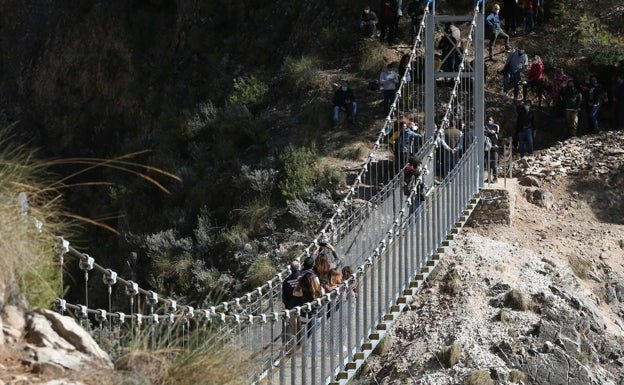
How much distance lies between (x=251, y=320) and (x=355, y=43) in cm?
1758

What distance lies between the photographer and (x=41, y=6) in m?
40.8

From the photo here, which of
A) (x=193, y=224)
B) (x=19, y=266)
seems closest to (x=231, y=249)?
(x=193, y=224)

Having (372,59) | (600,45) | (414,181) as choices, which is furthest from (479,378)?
(372,59)

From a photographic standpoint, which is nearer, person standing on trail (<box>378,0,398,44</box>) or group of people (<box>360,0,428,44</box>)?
group of people (<box>360,0,428,44</box>)

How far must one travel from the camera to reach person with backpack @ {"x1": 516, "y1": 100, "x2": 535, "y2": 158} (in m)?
27.8

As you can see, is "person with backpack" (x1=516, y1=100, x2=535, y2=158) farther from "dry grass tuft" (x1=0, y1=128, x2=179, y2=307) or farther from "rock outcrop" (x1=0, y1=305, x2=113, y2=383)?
"rock outcrop" (x1=0, y1=305, x2=113, y2=383)

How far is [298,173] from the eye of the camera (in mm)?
28609

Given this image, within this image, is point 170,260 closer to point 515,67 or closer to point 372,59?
point 372,59

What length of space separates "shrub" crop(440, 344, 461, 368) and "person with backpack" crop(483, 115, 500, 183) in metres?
3.64

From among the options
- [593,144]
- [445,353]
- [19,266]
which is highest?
[19,266]

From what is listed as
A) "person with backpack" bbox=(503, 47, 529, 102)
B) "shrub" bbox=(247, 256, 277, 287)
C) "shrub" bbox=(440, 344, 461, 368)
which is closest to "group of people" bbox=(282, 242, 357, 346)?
"shrub" bbox=(440, 344, 461, 368)

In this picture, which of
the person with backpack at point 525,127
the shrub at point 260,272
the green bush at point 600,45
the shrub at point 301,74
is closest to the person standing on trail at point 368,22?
the shrub at point 301,74

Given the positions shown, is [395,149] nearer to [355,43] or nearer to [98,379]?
[355,43]

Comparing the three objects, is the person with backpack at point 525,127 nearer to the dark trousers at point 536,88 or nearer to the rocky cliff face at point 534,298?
the rocky cliff face at point 534,298
